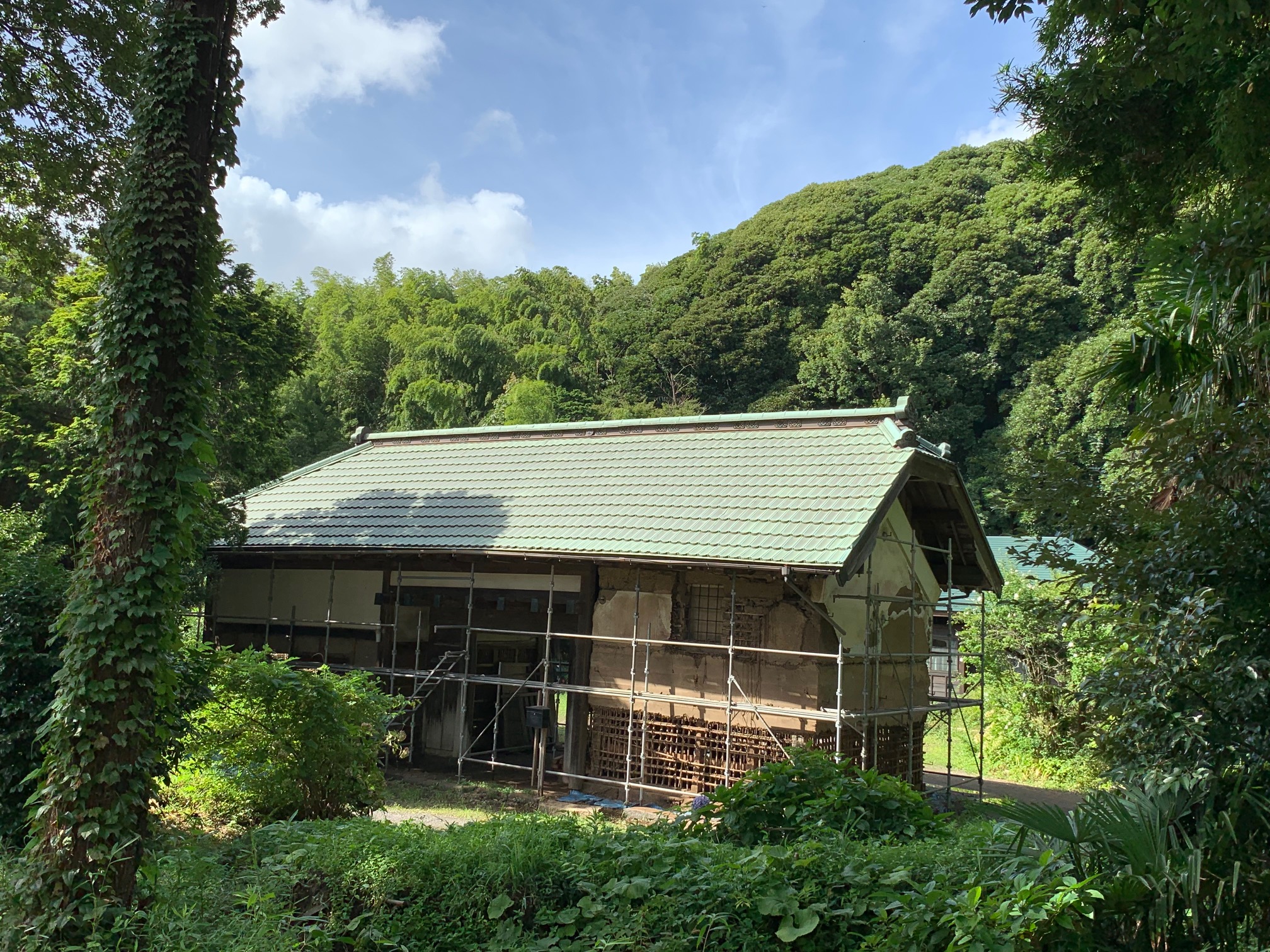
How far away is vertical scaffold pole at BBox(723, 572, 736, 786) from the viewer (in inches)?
462

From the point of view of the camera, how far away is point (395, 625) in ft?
47.1

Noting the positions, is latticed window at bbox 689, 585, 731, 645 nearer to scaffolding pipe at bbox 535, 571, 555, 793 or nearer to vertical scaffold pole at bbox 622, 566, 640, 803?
vertical scaffold pole at bbox 622, 566, 640, 803

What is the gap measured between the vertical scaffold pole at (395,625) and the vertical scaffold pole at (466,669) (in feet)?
3.49

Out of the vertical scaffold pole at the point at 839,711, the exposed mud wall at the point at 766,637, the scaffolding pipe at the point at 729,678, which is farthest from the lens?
the exposed mud wall at the point at 766,637

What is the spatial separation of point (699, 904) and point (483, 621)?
34.6ft

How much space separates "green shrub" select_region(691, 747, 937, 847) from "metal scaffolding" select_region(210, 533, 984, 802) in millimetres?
3139

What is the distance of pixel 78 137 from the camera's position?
1102 centimetres

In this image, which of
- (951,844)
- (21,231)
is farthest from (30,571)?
(951,844)

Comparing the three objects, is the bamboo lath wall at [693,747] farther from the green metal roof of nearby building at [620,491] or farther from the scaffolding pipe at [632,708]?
the green metal roof of nearby building at [620,491]

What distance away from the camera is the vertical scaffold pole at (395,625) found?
46.7 ft

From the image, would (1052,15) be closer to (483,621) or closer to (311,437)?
(483,621)

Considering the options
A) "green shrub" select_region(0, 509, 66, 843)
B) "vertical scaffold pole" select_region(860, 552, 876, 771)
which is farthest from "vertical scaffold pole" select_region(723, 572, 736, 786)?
"green shrub" select_region(0, 509, 66, 843)

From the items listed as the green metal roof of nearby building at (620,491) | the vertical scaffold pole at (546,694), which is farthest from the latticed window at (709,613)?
the vertical scaffold pole at (546,694)

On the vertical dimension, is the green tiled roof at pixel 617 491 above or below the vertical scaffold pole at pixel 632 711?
above
